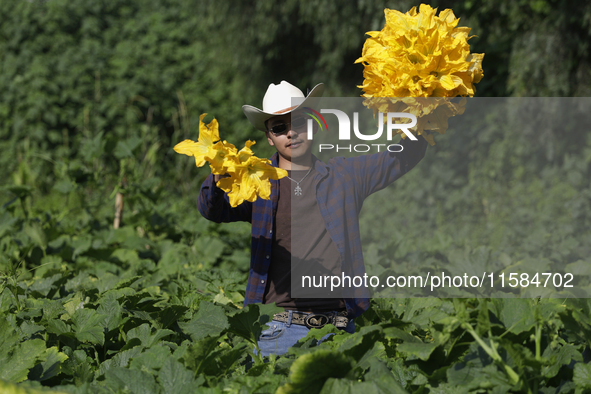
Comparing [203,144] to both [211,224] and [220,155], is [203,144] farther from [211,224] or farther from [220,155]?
[211,224]

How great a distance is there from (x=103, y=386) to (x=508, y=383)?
92 centimetres

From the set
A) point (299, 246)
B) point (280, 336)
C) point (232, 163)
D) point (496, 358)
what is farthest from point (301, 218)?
point (496, 358)

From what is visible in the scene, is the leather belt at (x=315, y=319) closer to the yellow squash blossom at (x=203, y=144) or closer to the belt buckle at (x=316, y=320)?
the belt buckle at (x=316, y=320)

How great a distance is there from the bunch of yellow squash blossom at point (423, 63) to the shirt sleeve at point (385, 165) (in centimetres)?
24

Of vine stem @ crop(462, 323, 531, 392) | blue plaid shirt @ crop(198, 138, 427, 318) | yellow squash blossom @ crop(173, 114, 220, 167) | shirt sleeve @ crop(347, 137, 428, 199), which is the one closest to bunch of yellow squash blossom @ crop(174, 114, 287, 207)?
yellow squash blossom @ crop(173, 114, 220, 167)

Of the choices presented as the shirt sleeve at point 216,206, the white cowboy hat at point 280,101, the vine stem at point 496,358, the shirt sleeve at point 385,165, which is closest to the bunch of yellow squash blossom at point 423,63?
the shirt sleeve at point 385,165

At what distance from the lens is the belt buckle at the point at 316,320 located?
78.8 inches

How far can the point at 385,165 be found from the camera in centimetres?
204

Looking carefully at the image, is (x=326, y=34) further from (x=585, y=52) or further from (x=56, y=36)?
(x=56, y=36)

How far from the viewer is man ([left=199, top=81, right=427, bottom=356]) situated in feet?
6.58

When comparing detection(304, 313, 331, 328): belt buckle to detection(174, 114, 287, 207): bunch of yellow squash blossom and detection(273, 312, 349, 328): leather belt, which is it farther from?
detection(174, 114, 287, 207): bunch of yellow squash blossom

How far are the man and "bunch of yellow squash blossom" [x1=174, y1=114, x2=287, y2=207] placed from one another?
0.40 meters

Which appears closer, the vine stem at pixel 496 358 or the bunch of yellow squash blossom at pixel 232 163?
the vine stem at pixel 496 358

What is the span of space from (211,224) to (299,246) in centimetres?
231
